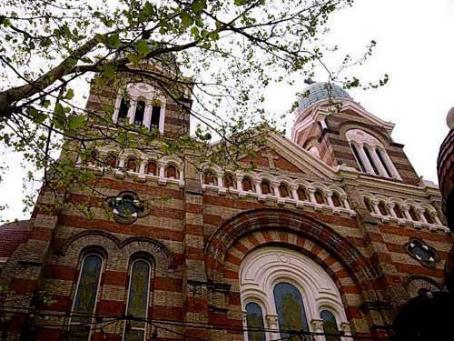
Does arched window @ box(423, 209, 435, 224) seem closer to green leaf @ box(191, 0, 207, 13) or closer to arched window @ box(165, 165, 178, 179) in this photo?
arched window @ box(165, 165, 178, 179)

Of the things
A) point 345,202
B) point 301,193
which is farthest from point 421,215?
point 301,193

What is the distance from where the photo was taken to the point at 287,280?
12.4 m

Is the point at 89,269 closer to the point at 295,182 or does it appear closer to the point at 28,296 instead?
the point at 28,296

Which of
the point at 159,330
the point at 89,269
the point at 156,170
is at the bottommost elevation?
the point at 159,330

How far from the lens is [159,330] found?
9.62m

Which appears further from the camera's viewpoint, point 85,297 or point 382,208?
point 382,208

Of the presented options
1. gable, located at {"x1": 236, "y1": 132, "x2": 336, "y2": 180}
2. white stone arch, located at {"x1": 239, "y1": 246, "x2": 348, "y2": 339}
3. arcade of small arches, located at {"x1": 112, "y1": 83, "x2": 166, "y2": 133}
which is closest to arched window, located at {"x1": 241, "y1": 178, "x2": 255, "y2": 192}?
gable, located at {"x1": 236, "y1": 132, "x2": 336, "y2": 180}

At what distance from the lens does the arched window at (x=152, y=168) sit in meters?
13.5

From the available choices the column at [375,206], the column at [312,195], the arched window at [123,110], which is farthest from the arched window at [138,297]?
the column at [375,206]

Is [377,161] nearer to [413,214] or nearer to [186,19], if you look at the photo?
[413,214]

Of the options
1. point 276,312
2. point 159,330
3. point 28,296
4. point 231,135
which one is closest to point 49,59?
point 231,135

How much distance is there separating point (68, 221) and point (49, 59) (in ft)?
14.3

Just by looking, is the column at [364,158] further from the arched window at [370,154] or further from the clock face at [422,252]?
the clock face at [422,252]

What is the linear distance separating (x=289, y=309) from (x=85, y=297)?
17.1 ft
